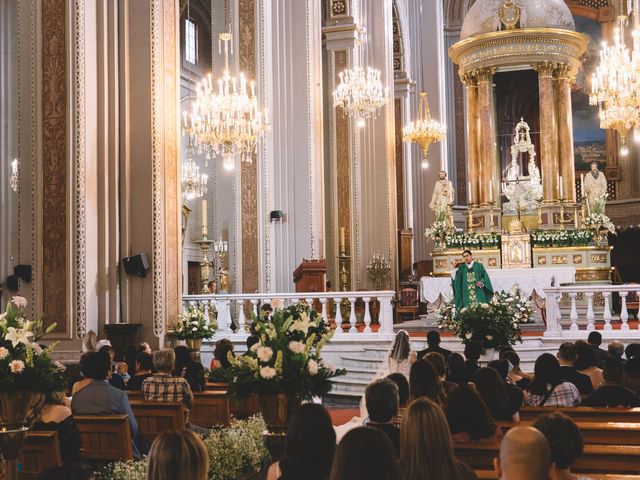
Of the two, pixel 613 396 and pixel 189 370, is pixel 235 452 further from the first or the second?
pixel 613 396

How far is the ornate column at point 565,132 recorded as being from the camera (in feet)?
76.2

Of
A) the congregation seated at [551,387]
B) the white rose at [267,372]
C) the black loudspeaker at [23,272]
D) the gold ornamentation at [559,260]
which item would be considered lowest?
the congregation seated at [551,387]

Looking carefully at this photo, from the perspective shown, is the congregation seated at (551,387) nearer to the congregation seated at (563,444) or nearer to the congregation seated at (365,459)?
the congregation seated at (563,444)

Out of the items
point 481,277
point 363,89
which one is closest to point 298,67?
point 363,89

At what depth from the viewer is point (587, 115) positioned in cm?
3316

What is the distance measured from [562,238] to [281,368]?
58.6ft

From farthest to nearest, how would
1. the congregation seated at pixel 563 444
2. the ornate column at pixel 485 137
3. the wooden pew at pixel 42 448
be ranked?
the ornate column at pixel 485 137
the wooden pew at pixel 42 448
the congregation seated at pixel 563 444

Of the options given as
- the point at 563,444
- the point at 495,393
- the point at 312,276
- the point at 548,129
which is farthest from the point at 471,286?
the point at 548,129

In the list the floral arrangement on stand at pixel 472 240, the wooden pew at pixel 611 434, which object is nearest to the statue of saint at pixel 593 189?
the floral arrangement on stand at pixel 472 240

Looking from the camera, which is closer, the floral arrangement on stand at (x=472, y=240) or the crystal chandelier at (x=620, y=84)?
the crystal chandelier at (x=620, y=84)

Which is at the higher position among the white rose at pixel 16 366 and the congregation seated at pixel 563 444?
the white rose at pixel 16 366

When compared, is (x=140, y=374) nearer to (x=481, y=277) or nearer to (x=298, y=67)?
(x=481, y=277)

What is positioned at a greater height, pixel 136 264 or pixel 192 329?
pixel 136 264

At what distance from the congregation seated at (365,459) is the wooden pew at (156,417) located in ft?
13.7
